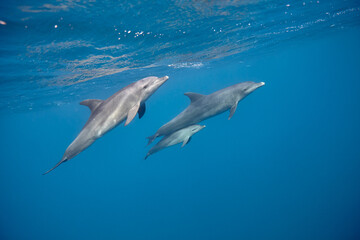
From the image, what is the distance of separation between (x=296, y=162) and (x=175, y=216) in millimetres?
24970

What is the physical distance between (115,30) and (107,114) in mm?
7300

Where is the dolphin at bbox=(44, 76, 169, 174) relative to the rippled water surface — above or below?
below

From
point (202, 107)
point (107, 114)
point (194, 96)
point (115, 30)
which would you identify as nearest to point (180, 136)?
point (202, 107)

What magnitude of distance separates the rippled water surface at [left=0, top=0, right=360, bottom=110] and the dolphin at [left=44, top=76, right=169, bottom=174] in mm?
4609

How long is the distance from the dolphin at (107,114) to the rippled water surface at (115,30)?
15.1 feet

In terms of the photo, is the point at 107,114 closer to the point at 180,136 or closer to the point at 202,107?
the point at 180,136

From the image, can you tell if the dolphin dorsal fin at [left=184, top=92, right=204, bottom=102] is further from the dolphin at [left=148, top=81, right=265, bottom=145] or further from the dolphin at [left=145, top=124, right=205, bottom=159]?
the dolphin at [left=145, top=124, right=205, bottom=159]

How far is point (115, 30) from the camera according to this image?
999cm

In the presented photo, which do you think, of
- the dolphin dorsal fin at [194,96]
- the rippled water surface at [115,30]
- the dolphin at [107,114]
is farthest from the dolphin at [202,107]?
the rippled water surface at [115,30]

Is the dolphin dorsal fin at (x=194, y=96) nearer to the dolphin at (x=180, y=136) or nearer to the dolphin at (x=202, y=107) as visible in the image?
the dolphin at (x=202, y=107)

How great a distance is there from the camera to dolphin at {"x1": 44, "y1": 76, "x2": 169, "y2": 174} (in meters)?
4.42

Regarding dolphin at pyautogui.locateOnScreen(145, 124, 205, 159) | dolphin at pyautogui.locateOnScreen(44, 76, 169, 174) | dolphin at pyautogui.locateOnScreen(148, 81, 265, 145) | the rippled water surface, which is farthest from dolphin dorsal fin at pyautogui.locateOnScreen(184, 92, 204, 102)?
the rippled water surface

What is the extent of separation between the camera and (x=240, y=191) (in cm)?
3262

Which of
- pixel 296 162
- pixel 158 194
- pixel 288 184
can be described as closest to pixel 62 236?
pixel 158 194
